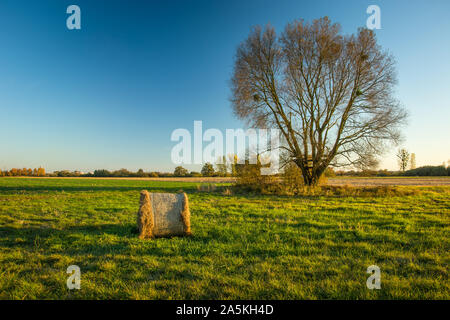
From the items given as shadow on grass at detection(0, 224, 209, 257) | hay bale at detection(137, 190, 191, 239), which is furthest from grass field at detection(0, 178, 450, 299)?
hay bale at detection(137, 190, 191, 239)

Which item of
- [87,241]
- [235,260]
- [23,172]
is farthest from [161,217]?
[23,172]

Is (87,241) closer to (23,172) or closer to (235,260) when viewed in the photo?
(235,260)

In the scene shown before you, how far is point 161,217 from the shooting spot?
5.31 meters

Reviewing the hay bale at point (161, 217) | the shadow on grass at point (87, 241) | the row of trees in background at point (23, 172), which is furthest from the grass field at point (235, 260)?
the row of trees in background at point (23, 172)

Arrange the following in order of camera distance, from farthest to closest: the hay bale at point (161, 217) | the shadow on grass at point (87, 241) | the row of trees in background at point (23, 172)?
the row of trees in background at point (23, 172) → the hay bale at point (161, 217) → the shadow on grass at point (87, 241)

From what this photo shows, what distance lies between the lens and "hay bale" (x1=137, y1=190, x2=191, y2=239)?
512 centimetres

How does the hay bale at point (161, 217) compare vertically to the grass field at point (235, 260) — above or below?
above

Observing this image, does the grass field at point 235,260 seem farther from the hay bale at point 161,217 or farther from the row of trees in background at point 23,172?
the row of trees in background at point 23,172

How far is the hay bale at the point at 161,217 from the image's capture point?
5.12 m

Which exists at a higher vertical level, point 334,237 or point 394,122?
point 394,122
